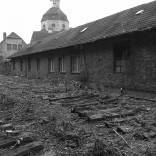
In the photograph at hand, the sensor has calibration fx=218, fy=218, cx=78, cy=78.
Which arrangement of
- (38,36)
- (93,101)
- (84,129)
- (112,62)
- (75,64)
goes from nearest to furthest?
(84,129) < (93,101) < (112,62) < (75,64) < (38,36)

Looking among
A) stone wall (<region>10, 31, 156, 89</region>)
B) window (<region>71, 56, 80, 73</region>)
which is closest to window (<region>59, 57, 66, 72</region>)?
stone wall (<region>10, 31, 156, 89</region>)

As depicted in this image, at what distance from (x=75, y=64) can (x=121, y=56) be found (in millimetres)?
5080

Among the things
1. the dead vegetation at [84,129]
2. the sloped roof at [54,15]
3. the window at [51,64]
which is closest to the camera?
the dead vegetation at [84,129]

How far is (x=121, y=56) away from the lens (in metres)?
12.4

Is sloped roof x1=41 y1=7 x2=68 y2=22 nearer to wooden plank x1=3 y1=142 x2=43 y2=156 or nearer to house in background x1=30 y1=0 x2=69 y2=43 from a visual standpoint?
house in background x1=30 y1=0 x2=69 y2=43

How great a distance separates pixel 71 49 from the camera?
16.6m

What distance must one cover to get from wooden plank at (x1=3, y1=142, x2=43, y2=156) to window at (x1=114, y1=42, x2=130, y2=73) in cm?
862

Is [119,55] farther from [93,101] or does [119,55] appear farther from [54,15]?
[54,15]

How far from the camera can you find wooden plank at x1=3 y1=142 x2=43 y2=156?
13.0 ft

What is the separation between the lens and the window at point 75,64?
1625cm

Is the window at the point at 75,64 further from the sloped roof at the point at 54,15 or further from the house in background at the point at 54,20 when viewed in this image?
the sloped roof at the point at 54,15

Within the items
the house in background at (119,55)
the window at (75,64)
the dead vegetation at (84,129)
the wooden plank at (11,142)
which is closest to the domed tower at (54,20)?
the house in background at (119,55)

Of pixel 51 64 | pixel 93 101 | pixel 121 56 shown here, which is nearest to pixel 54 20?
pixel 51 64

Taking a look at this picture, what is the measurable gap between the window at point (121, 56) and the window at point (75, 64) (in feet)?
13.1
